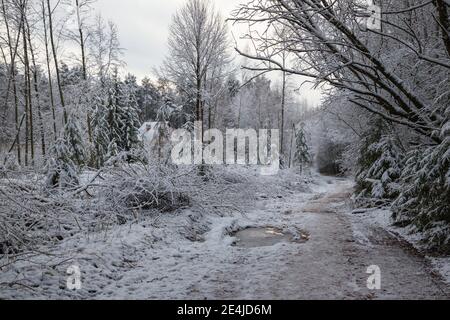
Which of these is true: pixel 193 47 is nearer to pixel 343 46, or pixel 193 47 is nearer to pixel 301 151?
pixel 343 46

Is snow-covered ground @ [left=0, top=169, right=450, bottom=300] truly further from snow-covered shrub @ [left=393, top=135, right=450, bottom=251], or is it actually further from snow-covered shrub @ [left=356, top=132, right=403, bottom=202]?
snow-covered shrub @ [left=356, top=132, right=403, bottom=202]

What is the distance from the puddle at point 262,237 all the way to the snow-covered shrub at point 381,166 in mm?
4846

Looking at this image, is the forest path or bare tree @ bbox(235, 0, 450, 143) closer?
the forest path

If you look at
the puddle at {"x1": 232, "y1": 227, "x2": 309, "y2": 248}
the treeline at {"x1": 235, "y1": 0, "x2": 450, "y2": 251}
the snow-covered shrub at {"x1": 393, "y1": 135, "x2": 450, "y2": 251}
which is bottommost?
the puddle at {"x1": 232, "y1": 227, "x2": 309, "y2": 248}

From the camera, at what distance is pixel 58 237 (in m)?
7.18

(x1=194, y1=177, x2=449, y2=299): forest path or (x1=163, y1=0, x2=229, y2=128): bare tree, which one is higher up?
(x1=163, y1=0, x2=229, y2=128): bare tree

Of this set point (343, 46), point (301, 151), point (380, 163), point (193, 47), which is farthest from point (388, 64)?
point (301, 151)

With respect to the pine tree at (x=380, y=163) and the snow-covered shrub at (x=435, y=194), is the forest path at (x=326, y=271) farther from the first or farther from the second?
the pine tree at (x=380, y=163)

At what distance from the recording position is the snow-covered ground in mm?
4848

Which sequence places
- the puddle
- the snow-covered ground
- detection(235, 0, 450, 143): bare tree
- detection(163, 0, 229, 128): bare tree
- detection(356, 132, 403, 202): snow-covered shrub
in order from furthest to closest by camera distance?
detection(163, 0, 229, 128): bare tree → detection(356, 132, 403, 202): snow-covered shrub → the puddle → detection(235, 0, 450, 143): bare tree → the snow-covered ground

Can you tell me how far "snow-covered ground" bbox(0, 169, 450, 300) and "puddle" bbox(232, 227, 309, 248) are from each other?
0.44 feet

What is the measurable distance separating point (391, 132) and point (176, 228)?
29.7 feet

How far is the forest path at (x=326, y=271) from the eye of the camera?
4863 millimetres

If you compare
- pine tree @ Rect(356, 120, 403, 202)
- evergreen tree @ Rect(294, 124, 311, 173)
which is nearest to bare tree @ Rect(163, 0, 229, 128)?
pine tree @ Rect(356, 120, 403, 202)
